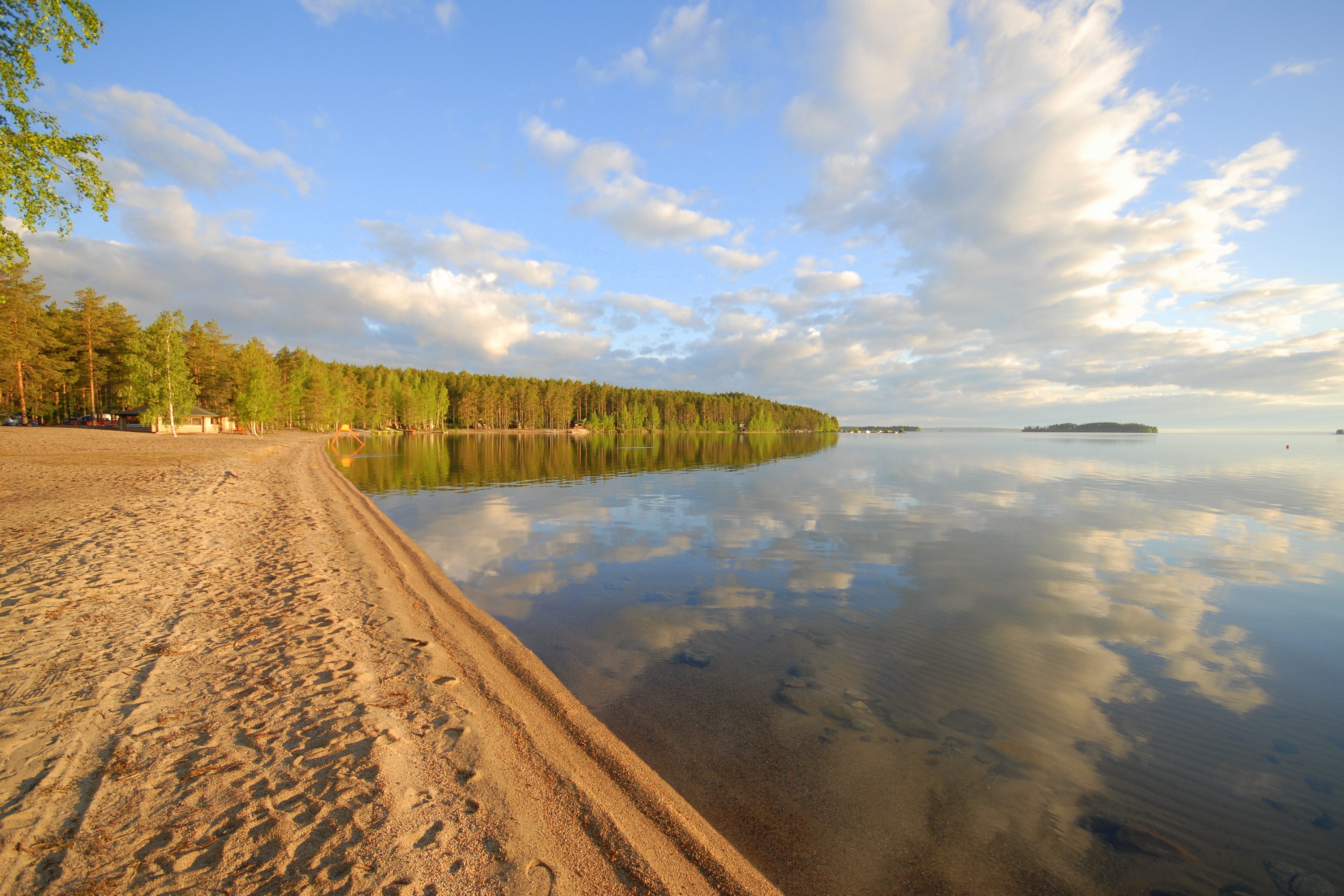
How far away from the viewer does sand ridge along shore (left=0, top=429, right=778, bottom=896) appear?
4.30 m

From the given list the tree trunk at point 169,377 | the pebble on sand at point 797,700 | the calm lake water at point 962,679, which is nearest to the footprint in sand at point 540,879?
the calm lake water at point 962,679

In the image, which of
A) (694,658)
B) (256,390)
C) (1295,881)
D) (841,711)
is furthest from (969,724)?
(256,390)

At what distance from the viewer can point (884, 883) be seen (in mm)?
5059

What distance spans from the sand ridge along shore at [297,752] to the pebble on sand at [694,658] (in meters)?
2.42

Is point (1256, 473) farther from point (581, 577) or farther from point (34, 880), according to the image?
point (34, 880)

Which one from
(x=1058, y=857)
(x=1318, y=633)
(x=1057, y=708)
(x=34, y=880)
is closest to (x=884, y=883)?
(x=1058, y=857)

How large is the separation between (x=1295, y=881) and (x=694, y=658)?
751cm

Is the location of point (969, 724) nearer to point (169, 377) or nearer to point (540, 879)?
point (540, 879)

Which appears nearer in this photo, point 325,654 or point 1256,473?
point 325,654

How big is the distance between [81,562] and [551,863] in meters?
14.3

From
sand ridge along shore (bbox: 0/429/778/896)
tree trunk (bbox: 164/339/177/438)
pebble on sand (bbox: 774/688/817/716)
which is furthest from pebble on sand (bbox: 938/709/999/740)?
tree trunk (bbox: 164/339/177/438)

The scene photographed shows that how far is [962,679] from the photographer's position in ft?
30.2

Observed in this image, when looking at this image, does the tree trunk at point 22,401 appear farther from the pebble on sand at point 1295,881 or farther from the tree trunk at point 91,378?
the pebble on sand at point 1295,881

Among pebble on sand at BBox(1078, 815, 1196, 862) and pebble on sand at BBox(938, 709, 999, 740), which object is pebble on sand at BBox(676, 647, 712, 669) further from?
pebble on sand at BBox(1078, 815, 1196, 862)
